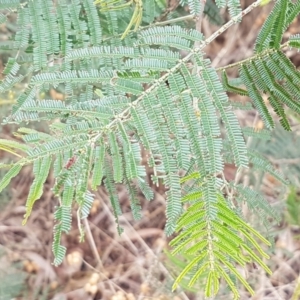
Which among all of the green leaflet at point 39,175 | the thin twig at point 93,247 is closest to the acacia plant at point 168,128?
the green leaflet at point 39,175

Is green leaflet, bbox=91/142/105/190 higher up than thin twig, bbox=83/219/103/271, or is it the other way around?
green leaflet, bbox=91/142/105/190

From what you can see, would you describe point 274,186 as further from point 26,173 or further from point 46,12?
point 46,12

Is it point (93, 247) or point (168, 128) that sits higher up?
point (168, 128)

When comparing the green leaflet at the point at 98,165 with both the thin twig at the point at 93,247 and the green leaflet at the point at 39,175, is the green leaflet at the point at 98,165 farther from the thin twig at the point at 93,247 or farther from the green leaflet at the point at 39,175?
the thin twig at the point at 93,247

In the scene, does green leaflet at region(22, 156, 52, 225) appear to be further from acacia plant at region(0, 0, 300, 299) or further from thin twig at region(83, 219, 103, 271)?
thin twig at region(83, 219, 103, 271)

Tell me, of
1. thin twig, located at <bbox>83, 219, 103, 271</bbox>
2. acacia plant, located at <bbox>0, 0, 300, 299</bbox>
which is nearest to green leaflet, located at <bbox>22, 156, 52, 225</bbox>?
acacia plant, located at <bbox>0, 0, 300, 299</bbox>

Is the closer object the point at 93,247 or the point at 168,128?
the point at 168,128

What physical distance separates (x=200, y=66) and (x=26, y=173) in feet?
4.43

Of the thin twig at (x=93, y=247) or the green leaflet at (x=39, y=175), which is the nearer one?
the green leaflet at (x=39, y=175)

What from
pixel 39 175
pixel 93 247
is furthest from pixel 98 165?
pixel 93 247

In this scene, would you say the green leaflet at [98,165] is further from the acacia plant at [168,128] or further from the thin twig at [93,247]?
the thin twig at [93,247]

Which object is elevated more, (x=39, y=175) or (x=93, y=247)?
(x=39, y=175)

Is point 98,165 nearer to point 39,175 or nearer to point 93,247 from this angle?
point 39,175

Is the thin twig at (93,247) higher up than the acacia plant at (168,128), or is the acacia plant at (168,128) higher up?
the acacia plant at (168,128)
